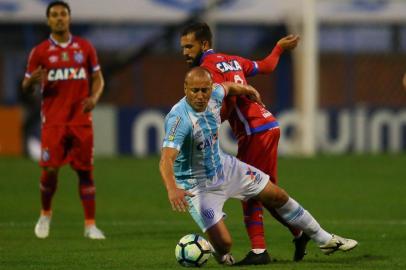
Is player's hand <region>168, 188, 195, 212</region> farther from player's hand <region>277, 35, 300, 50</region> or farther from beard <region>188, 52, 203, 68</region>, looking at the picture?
player's hand <region>277, 35, 300, 50</region>

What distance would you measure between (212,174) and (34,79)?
3250 millimetres

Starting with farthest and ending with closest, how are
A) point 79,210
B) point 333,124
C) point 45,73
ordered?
point 333,124 < point 79,210 < point 45,73

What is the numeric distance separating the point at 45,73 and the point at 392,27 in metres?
19.5

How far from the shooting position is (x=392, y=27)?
99.7ft

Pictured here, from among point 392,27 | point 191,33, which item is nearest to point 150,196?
point 191,33

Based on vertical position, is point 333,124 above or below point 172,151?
below

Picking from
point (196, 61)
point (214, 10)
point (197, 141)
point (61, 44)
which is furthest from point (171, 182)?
point (214, 10)

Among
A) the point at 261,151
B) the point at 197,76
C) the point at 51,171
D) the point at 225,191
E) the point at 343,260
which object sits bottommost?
the point at 343,260

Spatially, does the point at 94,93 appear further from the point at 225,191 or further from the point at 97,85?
the point at 225,191

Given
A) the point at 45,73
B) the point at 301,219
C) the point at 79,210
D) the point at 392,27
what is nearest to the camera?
the point at 301,219

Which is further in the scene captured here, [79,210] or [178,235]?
[79,210]

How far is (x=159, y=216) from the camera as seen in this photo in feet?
48.9

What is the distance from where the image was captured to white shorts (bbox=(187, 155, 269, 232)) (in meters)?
9.25

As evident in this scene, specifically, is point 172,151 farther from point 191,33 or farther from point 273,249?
point 273,249
